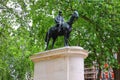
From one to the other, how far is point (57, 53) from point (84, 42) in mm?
9459

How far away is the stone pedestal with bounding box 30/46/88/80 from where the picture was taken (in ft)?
37.4

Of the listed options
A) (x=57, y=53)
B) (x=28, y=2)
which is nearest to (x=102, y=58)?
(x=28, y=2)

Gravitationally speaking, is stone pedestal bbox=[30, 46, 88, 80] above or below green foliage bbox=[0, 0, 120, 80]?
below

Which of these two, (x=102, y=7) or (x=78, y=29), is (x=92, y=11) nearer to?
(x=102, y=7)

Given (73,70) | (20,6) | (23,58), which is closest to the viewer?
(73,70)

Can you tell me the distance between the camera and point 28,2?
19406 mm

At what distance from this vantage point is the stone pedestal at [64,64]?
11.4m

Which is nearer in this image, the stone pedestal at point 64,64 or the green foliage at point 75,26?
the stone pedestal at point 64,64

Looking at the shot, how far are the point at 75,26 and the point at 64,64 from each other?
1004 cm

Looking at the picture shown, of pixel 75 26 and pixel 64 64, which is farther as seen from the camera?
pixel 75 26

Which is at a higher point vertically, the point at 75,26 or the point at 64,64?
the point at 75,26

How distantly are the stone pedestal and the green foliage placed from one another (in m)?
6.32

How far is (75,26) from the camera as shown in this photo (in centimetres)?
2138

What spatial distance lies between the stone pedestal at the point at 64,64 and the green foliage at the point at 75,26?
20.7 feet
